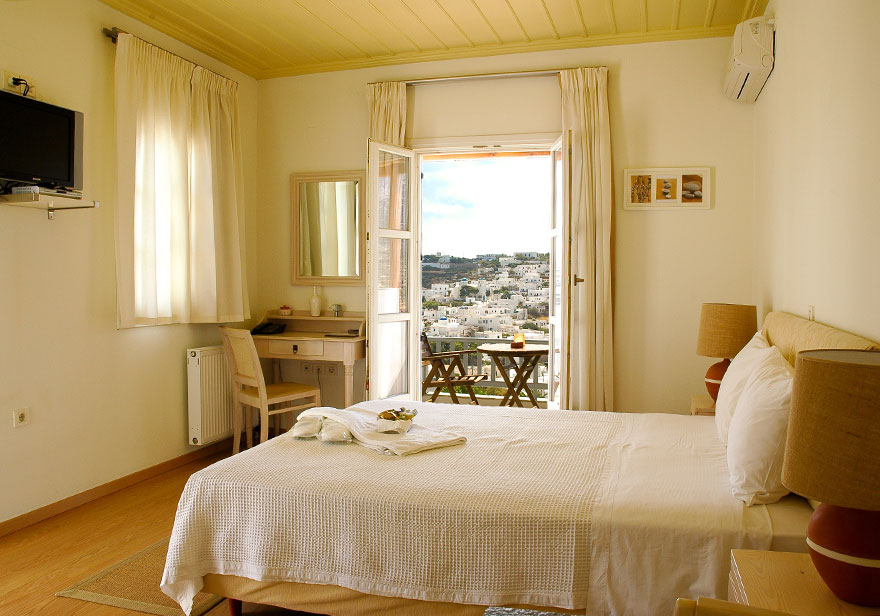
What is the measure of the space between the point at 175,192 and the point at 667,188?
10.5 ft

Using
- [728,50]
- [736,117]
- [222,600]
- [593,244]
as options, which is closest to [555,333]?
[593,244]

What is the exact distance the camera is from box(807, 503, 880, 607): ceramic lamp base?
4.04ft

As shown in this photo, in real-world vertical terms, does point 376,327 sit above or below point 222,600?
above

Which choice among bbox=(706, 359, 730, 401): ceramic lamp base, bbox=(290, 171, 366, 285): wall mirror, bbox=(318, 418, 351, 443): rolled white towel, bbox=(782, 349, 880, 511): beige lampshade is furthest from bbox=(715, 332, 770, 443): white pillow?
bbox=(290, 171, 366, 285): wall mirror

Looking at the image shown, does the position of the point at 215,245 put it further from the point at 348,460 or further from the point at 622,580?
the point at 622,580

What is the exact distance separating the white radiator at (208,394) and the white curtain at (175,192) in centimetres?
26

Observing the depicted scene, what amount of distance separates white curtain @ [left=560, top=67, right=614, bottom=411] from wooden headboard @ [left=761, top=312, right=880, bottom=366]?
1.31 m

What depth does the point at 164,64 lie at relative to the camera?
13.4 ft

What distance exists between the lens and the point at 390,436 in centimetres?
267

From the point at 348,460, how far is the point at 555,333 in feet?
8.63

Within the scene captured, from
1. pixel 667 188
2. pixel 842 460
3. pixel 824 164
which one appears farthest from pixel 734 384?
pixel 667 188

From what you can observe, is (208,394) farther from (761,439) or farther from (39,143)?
(761,439)

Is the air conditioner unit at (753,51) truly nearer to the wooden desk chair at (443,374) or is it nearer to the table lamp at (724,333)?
the table lamp at (724,333)

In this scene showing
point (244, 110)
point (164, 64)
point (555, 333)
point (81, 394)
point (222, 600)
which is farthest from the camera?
point (244, 110)
